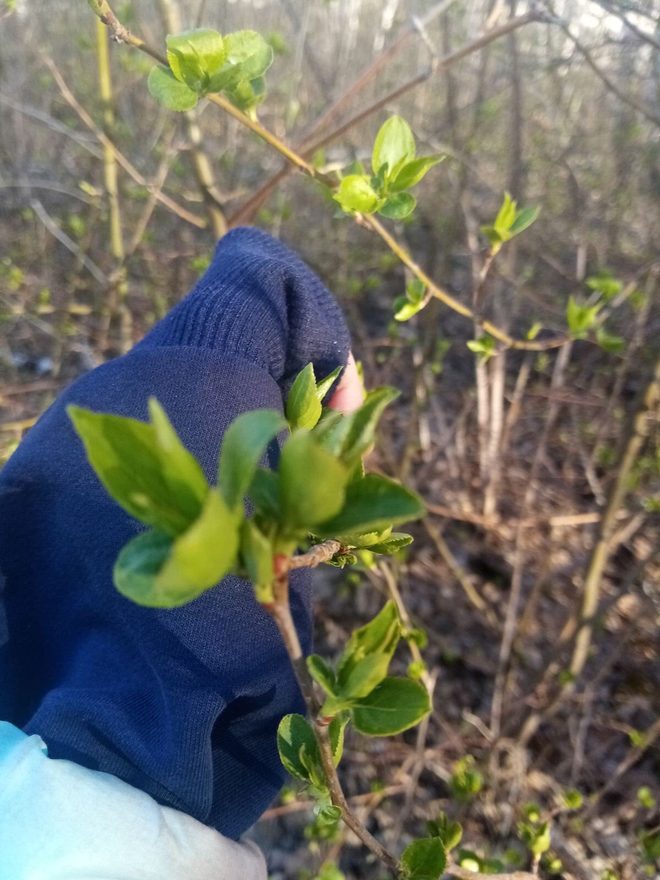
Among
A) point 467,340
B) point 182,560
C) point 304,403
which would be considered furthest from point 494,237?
point 467,340

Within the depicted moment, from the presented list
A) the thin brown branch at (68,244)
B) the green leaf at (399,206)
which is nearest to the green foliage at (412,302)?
the green leaf at (399,206)

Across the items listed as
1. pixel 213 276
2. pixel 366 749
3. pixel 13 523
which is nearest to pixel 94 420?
pixel 13 523

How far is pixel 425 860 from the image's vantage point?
1.58 ft

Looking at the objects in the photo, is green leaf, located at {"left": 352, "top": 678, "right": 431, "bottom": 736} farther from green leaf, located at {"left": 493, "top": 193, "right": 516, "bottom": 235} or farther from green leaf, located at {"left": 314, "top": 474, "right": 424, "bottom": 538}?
green leaf, located at {"left": 493, "top": 193, "right": 516, "bottom": 235}

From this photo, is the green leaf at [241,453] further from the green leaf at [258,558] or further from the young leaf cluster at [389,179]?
the young leaf cluster at [389,179]

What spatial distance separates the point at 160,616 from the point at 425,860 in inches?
17.8

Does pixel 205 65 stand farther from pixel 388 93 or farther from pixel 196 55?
pixel 388 93

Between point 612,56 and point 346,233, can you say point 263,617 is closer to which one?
point 612,56

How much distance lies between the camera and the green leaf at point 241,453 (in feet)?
0.91

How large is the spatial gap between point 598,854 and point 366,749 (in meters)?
0.63

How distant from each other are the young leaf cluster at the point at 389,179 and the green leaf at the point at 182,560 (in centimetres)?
50

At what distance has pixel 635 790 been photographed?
5.53 feet

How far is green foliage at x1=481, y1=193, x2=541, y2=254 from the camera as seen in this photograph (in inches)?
32.9

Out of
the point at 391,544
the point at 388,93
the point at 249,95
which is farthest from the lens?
the point at 388,93
